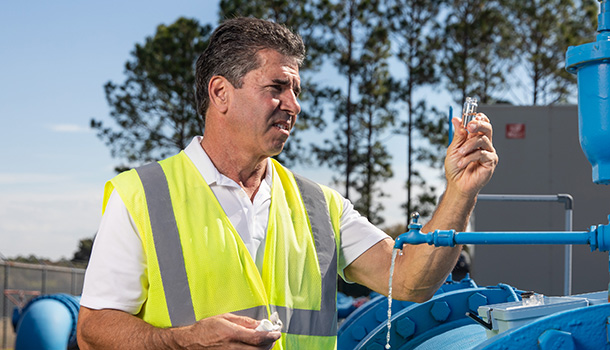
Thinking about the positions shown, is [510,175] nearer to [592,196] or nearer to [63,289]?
[592,196]

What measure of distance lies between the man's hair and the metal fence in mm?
13649

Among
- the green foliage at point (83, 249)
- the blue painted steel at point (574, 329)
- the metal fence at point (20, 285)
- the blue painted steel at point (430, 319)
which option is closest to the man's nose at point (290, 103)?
the blue painted steel at point (430, 319)

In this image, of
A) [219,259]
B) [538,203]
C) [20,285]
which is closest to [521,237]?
[219,259]

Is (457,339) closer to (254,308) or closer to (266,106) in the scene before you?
(254,308)

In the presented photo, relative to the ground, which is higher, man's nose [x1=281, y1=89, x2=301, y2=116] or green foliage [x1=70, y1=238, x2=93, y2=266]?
man's nose [x1=281, y1=89, x2=301, y2=116]

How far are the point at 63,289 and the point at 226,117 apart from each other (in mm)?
17694

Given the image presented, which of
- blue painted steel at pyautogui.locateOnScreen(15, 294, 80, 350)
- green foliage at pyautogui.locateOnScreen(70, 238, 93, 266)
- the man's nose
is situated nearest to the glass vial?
the man's nose

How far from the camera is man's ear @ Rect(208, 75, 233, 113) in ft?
7.45

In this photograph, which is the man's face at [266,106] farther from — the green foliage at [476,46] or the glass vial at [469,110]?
the green foliage at [476,46]

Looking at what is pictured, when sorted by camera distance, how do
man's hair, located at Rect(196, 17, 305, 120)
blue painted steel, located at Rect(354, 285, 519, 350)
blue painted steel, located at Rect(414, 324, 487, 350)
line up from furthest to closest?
1. blue painted steel, located at Rect(354, 285, 519, 350)
2. man's hair, located at Rect(196, 17, 305, 120)
3. blue painted steel, located at Rect(414, 324, 487, 350)

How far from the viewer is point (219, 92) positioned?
2.30m

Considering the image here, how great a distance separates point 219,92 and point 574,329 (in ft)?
4.53

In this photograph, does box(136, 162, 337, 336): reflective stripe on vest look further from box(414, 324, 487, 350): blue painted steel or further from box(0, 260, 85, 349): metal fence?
box(0, 260, 85, 349): metal fence

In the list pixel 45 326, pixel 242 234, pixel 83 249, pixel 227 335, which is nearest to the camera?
pixel 227 335
